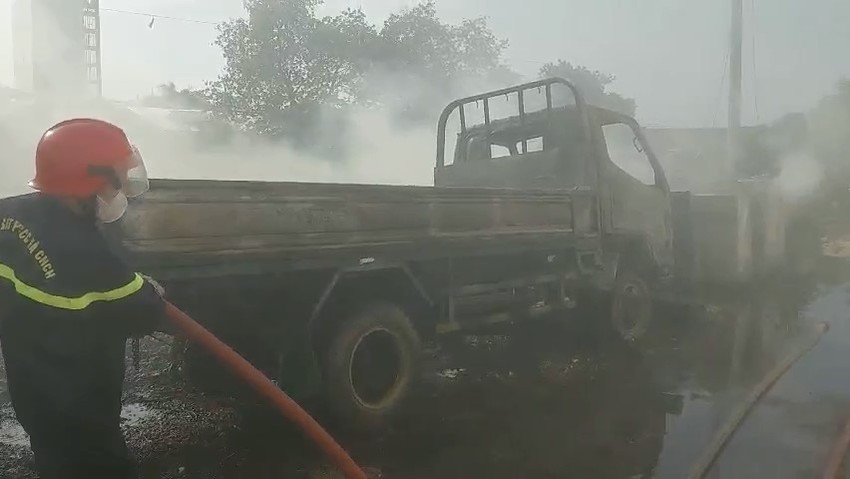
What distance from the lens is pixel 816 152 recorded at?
16.1 meters

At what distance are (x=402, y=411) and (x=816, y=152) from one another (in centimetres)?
1492

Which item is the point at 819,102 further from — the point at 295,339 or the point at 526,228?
the point at 295,339

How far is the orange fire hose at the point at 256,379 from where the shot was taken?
7.14 ft

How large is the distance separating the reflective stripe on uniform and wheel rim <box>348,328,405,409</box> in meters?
2.39

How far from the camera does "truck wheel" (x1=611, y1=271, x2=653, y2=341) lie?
22.1 feet

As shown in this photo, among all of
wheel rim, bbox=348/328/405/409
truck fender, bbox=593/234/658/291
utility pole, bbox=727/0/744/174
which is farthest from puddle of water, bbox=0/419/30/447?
utility pole, bbox=727/0/744/174

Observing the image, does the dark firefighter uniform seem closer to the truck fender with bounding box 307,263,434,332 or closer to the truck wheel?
the truck fender with bounding box 307,263,434,332

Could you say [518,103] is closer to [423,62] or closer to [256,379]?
[256,379]

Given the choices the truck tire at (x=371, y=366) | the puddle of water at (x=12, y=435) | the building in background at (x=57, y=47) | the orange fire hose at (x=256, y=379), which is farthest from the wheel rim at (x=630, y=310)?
the building in background at (x=57, y=47)

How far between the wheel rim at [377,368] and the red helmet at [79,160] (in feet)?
7.80

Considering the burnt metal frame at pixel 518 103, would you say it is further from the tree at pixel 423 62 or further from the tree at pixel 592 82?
the tree at pixel 592 82

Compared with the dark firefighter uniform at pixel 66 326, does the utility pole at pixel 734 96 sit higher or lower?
higher

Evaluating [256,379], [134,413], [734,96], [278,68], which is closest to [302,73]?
[278,68]

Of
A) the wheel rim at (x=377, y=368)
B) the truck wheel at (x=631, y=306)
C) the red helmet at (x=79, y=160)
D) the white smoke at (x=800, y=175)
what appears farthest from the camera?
the white smoke at (x=800, y=175)
